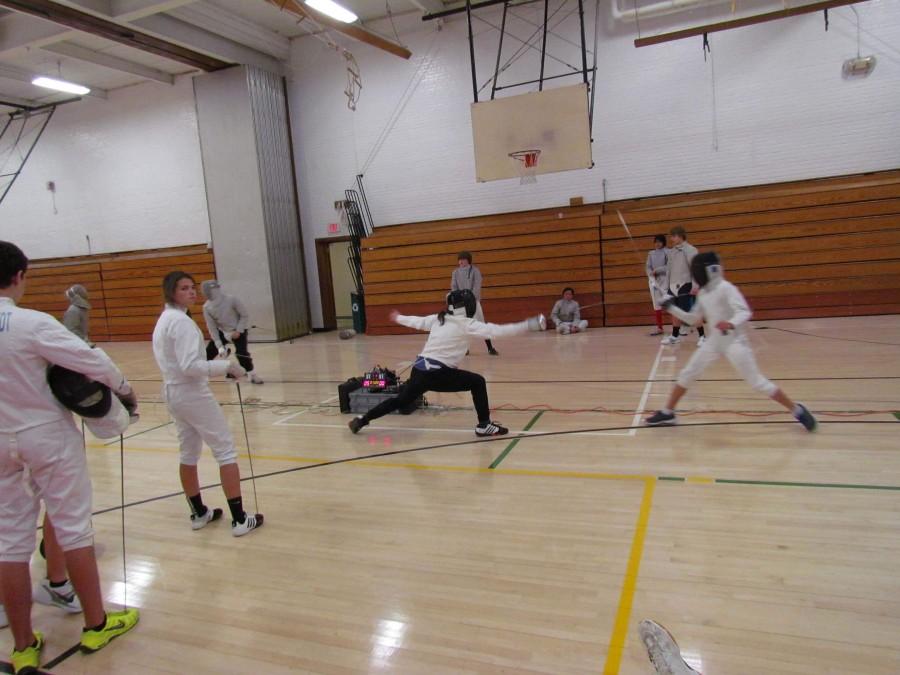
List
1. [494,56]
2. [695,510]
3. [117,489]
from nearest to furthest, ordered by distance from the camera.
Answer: [695,510]
[117,489]
[494,56]

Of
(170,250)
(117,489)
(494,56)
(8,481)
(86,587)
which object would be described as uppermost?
(494,56)

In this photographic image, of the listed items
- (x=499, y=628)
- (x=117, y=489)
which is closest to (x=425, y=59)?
(x=117, y=489)

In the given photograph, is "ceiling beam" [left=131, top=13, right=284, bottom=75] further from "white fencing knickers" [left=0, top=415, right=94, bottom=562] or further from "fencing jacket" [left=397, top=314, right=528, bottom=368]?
"white fencing knickers" [left=0, top=415, right=94, bottom=562]

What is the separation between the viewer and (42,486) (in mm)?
2418

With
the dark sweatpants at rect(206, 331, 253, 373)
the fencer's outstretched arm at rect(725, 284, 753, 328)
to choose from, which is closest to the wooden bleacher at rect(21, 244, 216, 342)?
the dark sweatpants at rect(206, 331, 253, 373)

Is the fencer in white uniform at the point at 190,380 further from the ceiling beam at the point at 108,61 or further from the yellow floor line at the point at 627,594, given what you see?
the ceiling beam at the point at 108,61

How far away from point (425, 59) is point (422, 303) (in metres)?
4.95

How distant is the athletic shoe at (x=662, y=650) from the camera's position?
2.09m

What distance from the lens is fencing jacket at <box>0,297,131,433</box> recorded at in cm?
227

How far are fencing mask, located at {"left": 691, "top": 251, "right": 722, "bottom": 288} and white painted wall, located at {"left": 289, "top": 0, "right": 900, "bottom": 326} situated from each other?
6746 millimetres

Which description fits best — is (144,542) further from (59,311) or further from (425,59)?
(59,311)

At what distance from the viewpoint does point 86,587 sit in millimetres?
2531

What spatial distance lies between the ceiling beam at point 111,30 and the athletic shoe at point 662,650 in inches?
435

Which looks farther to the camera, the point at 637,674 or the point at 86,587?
the point at 86,587
